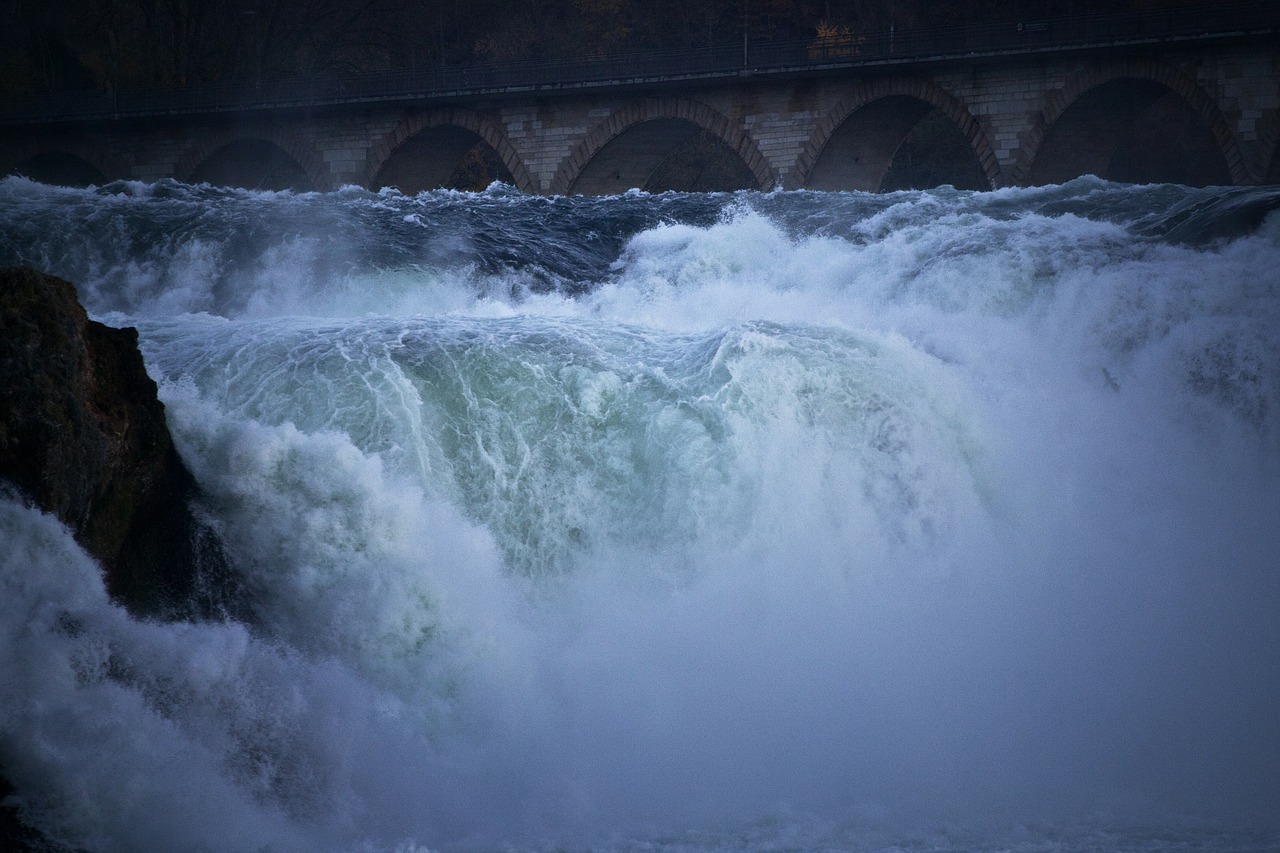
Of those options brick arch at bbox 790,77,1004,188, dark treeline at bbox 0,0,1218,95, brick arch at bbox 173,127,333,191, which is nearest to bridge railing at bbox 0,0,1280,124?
brick arch at bbox 790,77,1004,188

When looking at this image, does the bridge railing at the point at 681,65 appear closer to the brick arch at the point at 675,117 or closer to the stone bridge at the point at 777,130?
the stone bridge at the point at 777,130

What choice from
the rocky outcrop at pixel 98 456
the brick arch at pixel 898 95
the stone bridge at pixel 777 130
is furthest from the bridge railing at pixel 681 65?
the rocky outcrop at pixel 98 456

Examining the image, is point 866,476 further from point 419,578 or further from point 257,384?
point 257,384

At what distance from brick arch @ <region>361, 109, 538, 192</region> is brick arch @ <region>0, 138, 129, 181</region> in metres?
6.76

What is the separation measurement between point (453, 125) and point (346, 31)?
11944 millimetres

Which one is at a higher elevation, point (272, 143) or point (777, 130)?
point (272, 143)

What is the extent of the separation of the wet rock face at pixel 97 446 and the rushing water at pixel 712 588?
225 mm

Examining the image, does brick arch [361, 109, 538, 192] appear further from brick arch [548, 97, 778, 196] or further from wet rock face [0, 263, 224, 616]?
wet rock face [0, 263, 224, 616]

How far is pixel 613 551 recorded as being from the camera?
8344 millimetres

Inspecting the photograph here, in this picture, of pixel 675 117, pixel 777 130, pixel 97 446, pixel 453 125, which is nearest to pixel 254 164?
pixel 453 125

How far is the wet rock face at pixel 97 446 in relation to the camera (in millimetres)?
6277

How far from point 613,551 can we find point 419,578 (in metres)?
1.34

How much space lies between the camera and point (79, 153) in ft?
112

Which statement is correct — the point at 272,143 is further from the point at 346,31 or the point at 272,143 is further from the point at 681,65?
the point at 681,65
